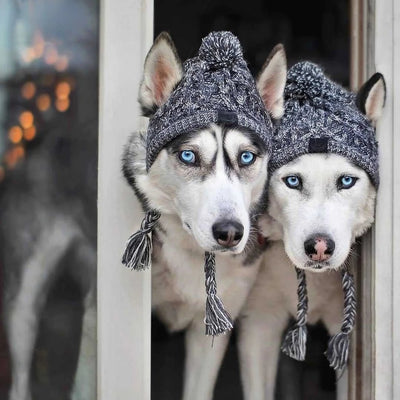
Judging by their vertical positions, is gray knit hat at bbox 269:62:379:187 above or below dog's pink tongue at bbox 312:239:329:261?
above

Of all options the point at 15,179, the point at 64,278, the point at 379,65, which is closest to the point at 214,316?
the point at 64,278

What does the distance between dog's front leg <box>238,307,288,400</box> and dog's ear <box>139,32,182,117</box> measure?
0.95 m

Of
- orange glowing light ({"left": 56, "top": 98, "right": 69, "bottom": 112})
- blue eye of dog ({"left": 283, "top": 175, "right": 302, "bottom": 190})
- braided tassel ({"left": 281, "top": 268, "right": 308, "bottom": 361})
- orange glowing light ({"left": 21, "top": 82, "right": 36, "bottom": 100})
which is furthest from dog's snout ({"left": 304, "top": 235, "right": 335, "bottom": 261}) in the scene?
orange glowing light ({"left": 21, "top": 82, "right": 36, "bottom": 100})

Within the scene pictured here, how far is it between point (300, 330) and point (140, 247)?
0.58 meters

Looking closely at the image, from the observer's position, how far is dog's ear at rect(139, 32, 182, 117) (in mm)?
2117

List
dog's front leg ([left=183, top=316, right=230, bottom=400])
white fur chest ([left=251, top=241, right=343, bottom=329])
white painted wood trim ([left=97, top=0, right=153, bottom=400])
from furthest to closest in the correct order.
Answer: dog's front leg ([left=183, top=316, right=230, bottom=400]) → white fur chest ([left=251, top=241, right=343, bottom=329]) → white painted wood trim ([left=97, top=0, right=153, bottom=400])

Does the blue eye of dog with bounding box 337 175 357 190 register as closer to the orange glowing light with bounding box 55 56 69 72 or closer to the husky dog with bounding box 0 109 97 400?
the husky dog with bounding box 0 109 97 400

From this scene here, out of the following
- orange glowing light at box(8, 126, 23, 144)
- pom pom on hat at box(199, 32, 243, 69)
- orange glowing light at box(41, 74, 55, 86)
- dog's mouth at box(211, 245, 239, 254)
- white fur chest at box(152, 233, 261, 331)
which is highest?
pom pom on hat at box(199, 32, 243, 69)

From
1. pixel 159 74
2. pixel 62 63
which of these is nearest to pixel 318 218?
pixel 159 74

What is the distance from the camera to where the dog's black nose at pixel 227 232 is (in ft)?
6.47

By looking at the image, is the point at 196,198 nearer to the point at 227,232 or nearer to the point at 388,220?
the point at 227,232

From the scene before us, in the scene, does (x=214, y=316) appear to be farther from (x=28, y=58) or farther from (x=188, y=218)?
(x=28, y=58)

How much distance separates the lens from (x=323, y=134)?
2219 millimetres

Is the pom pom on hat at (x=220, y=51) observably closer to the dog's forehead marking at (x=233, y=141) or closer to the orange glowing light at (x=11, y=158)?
the dog's forehead marking at (x=233, y=141)
